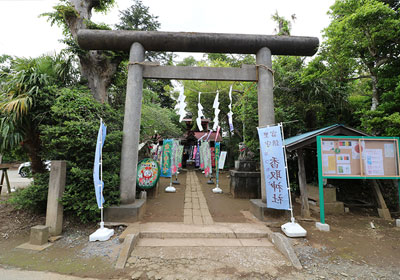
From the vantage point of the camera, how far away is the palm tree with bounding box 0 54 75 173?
4.67 m

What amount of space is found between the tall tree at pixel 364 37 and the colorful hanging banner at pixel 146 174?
23.9ft

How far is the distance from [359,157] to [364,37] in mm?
3730

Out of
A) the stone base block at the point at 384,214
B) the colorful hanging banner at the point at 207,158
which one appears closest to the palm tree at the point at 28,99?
the colorful hanging banner at the point at 207,158

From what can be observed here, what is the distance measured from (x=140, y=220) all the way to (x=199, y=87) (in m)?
14.1

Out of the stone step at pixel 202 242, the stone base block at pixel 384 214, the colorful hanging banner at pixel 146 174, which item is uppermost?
the colorful hanging banner at pixel 146 174

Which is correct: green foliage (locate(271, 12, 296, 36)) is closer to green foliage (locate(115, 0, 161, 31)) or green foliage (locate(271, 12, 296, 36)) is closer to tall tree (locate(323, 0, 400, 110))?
tall tree (locate(323, 0, 400, 110))

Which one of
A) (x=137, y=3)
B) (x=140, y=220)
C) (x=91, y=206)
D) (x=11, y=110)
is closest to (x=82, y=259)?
Answer: (x=91, y=206)

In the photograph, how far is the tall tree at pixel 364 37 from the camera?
5234 millimetres

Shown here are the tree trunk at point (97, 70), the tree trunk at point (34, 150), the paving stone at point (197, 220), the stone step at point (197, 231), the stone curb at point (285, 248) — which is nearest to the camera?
the stone curb at point (285, 248)

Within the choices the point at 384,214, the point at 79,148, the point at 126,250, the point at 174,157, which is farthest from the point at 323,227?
the point at 174,157

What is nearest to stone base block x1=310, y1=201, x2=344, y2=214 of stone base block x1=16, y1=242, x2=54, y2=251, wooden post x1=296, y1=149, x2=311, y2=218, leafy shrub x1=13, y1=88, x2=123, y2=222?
wooden post x1=296, y1=149, x2=311, y2=218

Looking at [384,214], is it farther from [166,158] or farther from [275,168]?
[166,158]

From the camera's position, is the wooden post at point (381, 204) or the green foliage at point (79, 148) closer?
the green foliage at point (79, 148)

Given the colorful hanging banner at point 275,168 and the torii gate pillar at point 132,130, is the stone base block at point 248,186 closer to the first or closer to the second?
the colorful hanging banner at point 275,168
